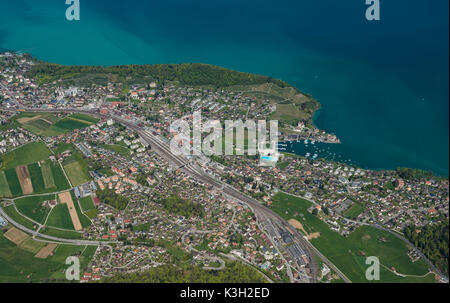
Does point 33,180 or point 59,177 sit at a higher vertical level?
point 59,177

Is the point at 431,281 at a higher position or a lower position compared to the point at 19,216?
lower

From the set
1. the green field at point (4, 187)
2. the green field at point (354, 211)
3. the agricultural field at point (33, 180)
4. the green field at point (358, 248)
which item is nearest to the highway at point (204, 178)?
the green field at point (358, 248)

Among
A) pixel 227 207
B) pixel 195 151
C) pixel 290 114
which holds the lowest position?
pixel 227 207

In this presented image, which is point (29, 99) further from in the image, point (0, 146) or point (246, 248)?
point (246, 248)

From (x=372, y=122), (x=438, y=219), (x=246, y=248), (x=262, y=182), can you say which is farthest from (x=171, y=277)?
(x=372, y=122)

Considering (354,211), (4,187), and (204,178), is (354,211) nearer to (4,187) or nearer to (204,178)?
(204,178)

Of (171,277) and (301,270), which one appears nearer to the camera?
(171,277)

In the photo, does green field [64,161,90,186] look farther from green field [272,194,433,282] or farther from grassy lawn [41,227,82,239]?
green field [272,194,433,282]

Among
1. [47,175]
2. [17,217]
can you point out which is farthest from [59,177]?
[17,217]
